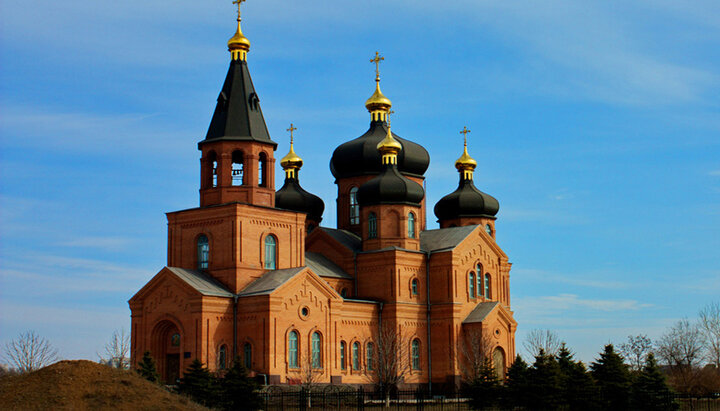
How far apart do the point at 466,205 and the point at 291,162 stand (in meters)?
10.1

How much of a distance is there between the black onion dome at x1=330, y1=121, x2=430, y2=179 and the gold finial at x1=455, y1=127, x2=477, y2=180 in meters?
3.20

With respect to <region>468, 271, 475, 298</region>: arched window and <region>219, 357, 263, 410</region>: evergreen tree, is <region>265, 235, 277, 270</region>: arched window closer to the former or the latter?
<region>219, 357, 263, 410</region>: evergreen tree

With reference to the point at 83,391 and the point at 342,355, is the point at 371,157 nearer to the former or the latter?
the point at 342,355

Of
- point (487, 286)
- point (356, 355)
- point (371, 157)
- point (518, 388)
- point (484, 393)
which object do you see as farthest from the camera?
point (371, 157)

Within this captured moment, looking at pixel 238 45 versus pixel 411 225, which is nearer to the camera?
pixel 238 45

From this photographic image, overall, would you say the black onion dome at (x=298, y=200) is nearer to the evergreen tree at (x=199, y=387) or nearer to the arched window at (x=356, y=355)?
the arched window at (x=356, y=355)

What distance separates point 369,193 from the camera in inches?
1718

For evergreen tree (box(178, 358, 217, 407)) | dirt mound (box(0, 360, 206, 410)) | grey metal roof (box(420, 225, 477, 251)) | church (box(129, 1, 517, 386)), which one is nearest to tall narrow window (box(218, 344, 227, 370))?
church (box(129, 1, 517, 386))

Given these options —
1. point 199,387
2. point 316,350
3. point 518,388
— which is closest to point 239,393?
point 199,387

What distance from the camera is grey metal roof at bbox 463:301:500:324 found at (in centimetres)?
4333

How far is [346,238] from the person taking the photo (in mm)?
45656

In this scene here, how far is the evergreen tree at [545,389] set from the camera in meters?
33.1

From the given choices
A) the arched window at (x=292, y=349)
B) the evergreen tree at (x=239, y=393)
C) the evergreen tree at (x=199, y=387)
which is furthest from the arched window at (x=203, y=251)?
the evergreen tree at (x=199, y=387)

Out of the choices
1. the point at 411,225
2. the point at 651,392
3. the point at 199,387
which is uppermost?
the point at 411,225
